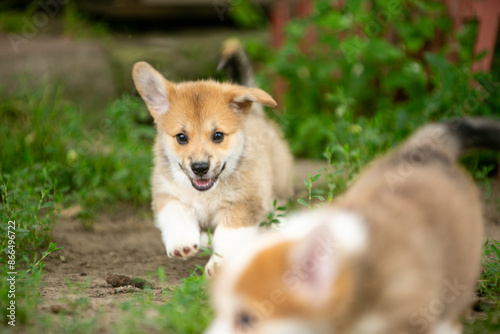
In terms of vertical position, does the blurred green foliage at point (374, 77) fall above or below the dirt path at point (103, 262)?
above

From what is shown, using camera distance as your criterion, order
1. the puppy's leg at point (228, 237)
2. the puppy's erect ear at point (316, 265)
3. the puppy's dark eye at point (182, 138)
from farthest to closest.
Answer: the puppy's dark eye at point (182, 138) < the puppy's leg at point (228, 237) < the puppy's erect ear at point (316, 265)

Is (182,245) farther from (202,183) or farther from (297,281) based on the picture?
(297,281)

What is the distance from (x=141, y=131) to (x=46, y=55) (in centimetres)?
264

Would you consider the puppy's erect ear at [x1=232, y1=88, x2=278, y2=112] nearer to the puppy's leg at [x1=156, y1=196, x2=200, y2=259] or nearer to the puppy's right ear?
the puppy's right ear

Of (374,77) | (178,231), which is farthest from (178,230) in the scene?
(374,77)

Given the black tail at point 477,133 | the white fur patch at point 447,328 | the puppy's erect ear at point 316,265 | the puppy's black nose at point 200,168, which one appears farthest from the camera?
the puppy's black nose at point 200,168

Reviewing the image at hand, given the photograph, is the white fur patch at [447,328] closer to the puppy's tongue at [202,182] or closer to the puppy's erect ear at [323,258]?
the puppy's erect ear at [323,258]

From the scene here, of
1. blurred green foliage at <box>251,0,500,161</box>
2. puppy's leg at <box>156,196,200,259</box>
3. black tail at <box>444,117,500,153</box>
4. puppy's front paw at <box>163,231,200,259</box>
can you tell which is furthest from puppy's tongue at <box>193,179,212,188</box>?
black tail at <box>444,117,500,153</box>

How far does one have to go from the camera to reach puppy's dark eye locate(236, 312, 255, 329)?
186 cm

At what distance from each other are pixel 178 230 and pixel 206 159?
0.50m

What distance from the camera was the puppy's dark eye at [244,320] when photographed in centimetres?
186

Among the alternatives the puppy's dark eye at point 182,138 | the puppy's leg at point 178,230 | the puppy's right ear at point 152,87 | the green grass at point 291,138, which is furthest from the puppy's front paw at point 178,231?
the puppy's right ear at point 152,87

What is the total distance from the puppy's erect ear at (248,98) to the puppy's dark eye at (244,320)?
1813 mm

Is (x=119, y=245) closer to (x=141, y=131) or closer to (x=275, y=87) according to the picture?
(x=141, y=131)
